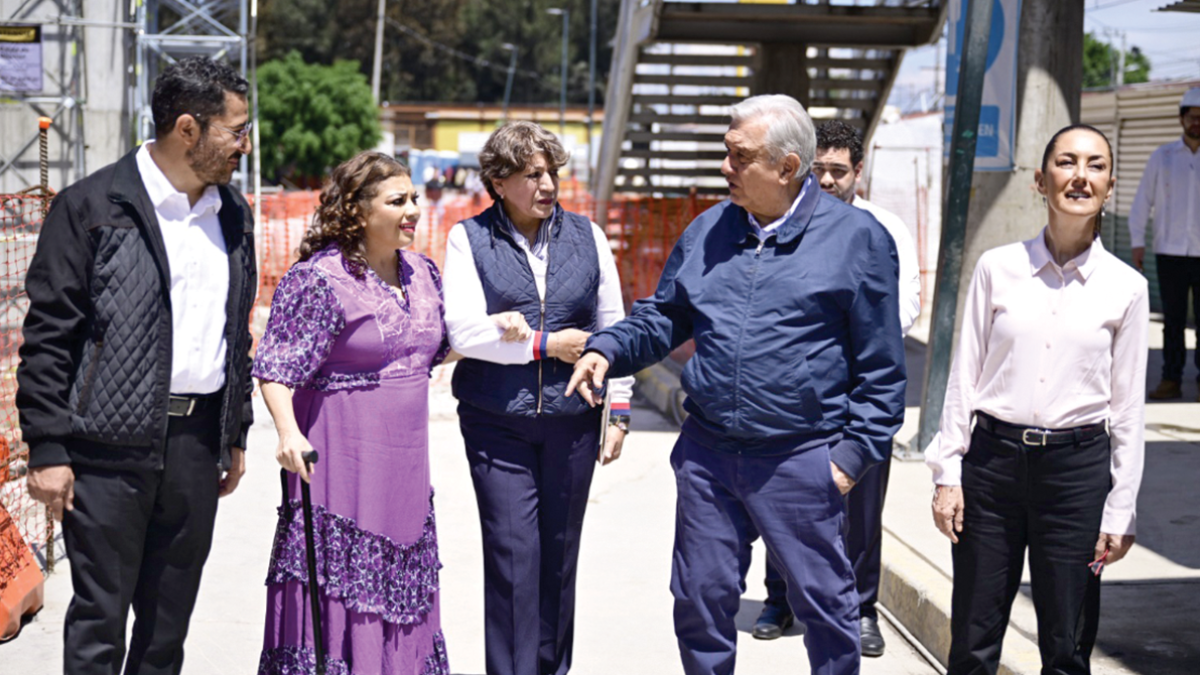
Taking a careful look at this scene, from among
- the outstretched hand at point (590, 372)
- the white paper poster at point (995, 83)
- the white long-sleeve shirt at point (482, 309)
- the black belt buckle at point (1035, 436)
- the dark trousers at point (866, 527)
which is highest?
the white paper poster at point (995, 83)

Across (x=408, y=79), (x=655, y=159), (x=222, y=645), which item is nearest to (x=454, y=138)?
(x=408, y=79)

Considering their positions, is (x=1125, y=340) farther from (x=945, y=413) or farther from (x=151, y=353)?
(x=151, y=353)

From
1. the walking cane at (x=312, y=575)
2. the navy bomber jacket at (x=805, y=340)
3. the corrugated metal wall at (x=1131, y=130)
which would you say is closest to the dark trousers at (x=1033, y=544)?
the navy bomber jacket at (x=805, y=340)

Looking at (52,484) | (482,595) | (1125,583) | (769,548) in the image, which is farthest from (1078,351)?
(482,595)

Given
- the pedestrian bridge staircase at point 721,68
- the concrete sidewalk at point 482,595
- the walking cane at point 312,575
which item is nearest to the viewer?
the walking cane at point 312,575

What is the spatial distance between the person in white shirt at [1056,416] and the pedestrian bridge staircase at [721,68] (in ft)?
33.6

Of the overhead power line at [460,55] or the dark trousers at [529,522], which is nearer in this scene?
the dark trousers at [529,522]

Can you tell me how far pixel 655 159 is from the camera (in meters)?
18.3

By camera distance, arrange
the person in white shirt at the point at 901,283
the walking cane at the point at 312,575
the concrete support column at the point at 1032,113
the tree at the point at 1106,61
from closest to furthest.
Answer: the walking cane at the point at 312,575, the person in white shirt at the point at 901,283, the concrete support column at the point at 1032,113, the tree at the point at 1106,61

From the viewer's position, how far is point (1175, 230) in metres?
9.94

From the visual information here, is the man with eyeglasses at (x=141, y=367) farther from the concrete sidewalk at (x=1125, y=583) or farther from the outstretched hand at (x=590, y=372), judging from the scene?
the concrete sidewalk at (x=1125, y=583)

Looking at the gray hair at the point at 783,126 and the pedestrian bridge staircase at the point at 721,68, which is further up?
the pedestrian bridge staircase at the point at 721,68

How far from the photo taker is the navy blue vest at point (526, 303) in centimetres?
438

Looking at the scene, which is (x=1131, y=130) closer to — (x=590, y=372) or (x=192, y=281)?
(x=590, y=372)
